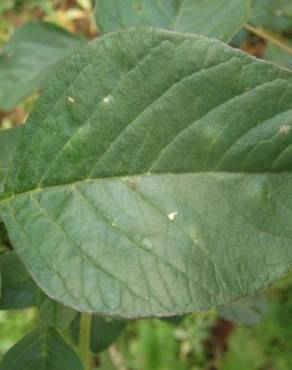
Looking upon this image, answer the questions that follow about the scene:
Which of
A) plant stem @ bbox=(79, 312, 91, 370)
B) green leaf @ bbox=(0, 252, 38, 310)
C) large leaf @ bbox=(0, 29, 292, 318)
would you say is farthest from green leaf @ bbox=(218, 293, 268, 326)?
large leaf @ bbox=(0, 29, 292, 318)

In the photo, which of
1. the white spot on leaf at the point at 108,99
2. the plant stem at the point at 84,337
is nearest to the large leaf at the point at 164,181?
the white spot on leaf at the point at 108,99

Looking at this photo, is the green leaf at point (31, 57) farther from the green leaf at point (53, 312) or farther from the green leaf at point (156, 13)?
the green leaf at point (53, 312)

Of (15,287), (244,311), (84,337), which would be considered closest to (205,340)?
(244,311)

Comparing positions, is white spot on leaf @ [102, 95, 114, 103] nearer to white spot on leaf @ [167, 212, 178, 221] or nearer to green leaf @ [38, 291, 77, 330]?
white spot on leaf @ [167, 212, 178, 221]

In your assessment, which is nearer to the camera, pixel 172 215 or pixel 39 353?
pixel 172 215

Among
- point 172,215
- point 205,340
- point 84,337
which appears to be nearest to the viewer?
point 172,215

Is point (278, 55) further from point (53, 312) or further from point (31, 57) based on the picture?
point (53, 312)

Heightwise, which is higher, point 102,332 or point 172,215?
point 172,215

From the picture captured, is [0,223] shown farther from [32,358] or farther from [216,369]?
[216,369]
